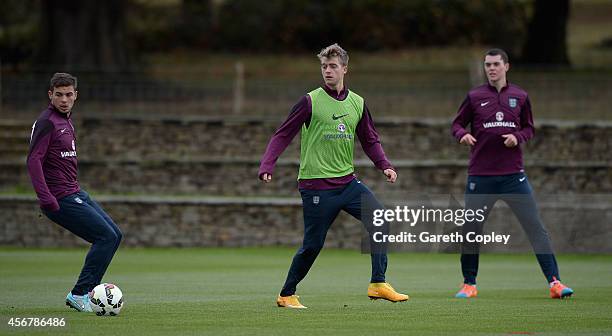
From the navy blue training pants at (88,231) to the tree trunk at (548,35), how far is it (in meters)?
22.2

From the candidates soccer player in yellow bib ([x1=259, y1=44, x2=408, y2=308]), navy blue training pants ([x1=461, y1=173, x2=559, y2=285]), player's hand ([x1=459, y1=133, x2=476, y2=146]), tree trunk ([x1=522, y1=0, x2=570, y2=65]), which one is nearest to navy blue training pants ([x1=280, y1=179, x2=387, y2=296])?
soccer player in yellow bib ([x1=259, y1=44, x2=408, y2=308])

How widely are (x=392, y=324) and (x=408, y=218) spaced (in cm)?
537

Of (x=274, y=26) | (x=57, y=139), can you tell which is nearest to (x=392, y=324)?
(x=57, y=139)

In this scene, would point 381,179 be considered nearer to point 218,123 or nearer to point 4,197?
point 218,123

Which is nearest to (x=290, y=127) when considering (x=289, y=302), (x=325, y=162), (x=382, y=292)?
(x=325, y=162)

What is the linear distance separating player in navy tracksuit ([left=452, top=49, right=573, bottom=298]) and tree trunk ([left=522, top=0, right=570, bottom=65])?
19224 millimetres

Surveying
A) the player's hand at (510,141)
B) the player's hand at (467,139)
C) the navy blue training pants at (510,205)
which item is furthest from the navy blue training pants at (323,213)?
the player's hand at (510,141)

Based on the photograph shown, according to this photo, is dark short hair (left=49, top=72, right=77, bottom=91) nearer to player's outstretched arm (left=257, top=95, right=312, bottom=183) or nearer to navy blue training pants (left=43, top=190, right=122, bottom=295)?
navy blue training pants (left=43, top=190, right=122, bottom=295)

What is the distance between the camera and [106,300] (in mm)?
9734

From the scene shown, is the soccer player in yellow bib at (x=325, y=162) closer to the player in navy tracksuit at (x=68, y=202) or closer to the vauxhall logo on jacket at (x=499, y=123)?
the player in navy tracksuit at (x=68, y=202)

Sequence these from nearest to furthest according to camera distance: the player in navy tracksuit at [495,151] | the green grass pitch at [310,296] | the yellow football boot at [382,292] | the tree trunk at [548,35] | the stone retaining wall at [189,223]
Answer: the green grass pitch at [310,296] → the yellow football boot at [382,292] → the player in navy tracksuit at [495,151] → the stone retaining wall at [189,223] → the tree trunk at [548,35]

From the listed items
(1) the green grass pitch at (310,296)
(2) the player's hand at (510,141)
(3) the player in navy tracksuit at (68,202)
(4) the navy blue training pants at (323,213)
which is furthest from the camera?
(2) the player's hand at (510,141)

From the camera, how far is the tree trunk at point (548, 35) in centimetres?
3091

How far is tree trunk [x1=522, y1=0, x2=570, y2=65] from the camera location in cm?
3091
